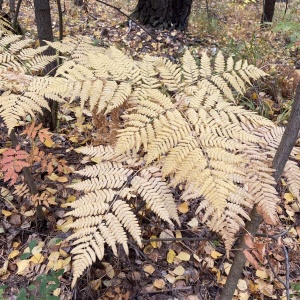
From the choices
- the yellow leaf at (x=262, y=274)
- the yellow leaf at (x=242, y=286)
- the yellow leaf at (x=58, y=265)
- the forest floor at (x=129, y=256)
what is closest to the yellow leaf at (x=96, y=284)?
the forest floor at (x=129, y=256)

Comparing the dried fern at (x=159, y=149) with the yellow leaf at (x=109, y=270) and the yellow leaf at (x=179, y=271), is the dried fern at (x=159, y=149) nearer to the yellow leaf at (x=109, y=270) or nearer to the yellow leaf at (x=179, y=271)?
the yellow leaf at (x=109, y=270)

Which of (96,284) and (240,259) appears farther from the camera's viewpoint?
(96,284)

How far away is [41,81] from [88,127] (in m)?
1.57

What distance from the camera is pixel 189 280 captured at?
237 cm

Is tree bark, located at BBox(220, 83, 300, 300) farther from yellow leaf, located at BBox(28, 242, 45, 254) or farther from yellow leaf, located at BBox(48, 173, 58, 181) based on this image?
yellow leaf, located at BBox(48, 173, 58, 181)

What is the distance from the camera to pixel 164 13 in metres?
6.34

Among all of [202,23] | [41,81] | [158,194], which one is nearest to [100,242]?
[158,194]

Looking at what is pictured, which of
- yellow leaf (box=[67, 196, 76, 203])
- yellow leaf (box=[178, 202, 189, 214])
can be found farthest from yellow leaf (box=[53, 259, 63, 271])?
yellow leaf (box=[178, 202, 189, 214])

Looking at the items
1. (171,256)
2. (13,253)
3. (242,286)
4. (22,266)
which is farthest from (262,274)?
(13,253)

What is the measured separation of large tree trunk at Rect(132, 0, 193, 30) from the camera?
6.34m

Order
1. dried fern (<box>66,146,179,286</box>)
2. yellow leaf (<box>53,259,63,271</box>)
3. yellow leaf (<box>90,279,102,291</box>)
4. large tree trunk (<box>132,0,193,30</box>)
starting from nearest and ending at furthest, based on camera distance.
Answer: dried fern (<box>66,146,179,286</box>)
yellow leaf (<box>90,279,102,291</box>)
yellow leaf (<box>53,259,63,271</box>)
large tree trunk (<box>132,0,193,30</box>)

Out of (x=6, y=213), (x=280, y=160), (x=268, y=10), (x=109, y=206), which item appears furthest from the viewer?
(x=268, y=10)

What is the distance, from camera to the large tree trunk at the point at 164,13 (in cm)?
634

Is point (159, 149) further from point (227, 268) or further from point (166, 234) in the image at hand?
point (227, 268)
